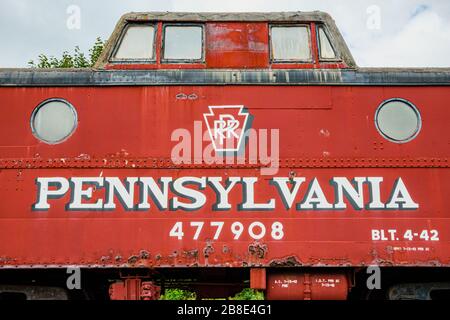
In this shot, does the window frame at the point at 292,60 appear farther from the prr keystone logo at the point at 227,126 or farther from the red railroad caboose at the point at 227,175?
the prr keystone logo at the point at 227,126

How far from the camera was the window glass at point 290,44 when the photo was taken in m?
6.03

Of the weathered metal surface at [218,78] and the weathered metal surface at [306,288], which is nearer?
the weathered metal surface at [306,288]

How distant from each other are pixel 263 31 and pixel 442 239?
10.7 feet

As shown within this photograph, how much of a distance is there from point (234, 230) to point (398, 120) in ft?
7.66

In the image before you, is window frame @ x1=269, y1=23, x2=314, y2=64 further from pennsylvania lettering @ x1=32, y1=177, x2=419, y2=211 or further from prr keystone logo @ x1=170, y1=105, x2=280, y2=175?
pennsylvania lettering @ x1=32, y1=177, x2=419, y2=211

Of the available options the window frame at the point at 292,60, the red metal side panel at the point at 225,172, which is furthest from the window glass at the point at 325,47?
the red metal side panel at the point at 225,172

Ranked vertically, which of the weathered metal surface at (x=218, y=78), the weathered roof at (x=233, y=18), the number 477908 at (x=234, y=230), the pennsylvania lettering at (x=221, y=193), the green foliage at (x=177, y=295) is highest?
the weathered roof at (x=233, y=18)

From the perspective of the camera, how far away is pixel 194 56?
6.01 metres

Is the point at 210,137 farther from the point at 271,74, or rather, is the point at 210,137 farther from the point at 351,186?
the point at 351,186

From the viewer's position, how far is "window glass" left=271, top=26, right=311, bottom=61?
237 inches

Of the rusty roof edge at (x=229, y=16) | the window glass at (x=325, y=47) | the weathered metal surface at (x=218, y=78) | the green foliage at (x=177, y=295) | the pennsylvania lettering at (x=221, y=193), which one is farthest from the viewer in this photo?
the green foliage at (x=177, y=295)

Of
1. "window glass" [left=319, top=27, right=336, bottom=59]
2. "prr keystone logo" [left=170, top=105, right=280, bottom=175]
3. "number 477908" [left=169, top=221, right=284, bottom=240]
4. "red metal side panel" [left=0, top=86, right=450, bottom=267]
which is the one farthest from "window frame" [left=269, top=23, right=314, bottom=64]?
"number 477908" [left=169, top=221, right=284, bottom=240]

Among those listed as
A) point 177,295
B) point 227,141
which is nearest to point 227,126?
point 227,141

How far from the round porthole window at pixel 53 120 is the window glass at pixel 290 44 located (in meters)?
2.56
